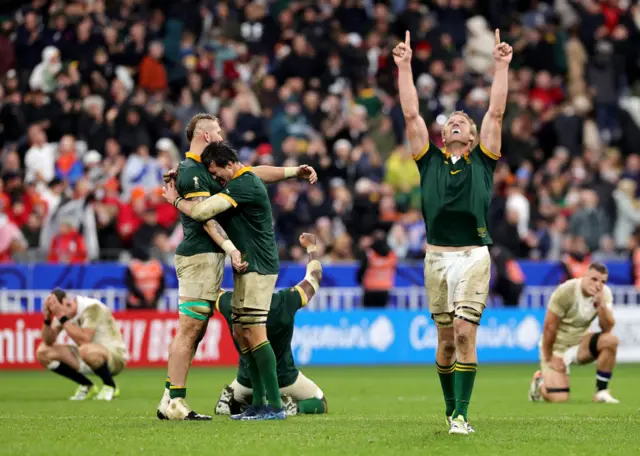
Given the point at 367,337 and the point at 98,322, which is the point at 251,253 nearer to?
the point at 98,322

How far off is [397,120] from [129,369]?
9.10m

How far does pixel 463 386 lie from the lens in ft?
34.9

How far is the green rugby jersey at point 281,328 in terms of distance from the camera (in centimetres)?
1305

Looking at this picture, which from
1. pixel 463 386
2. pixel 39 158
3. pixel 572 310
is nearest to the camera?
pixel 463 386

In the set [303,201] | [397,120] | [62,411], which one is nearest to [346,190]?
[303,201]

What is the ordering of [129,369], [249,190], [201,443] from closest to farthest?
[201,443] → [249,190] → [129,369]

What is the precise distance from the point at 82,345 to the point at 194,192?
454cm

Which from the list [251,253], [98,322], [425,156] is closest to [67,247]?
[98,322]

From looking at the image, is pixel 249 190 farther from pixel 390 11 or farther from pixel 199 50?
pixel 390 11

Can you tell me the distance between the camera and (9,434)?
34.9 ft

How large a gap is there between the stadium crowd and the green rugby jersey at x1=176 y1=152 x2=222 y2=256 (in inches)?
430

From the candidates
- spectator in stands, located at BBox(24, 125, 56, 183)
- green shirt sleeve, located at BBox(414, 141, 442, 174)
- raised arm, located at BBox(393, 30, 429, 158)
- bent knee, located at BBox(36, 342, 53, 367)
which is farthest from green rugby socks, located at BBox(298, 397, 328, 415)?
spectator in stands, located at BBox(24, 125, 56, 183)

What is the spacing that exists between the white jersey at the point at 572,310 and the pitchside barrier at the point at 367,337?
24.1 feet

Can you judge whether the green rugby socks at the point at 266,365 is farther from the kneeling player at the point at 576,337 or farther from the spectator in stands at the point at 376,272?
the spectator in stands at the point at 376,272
